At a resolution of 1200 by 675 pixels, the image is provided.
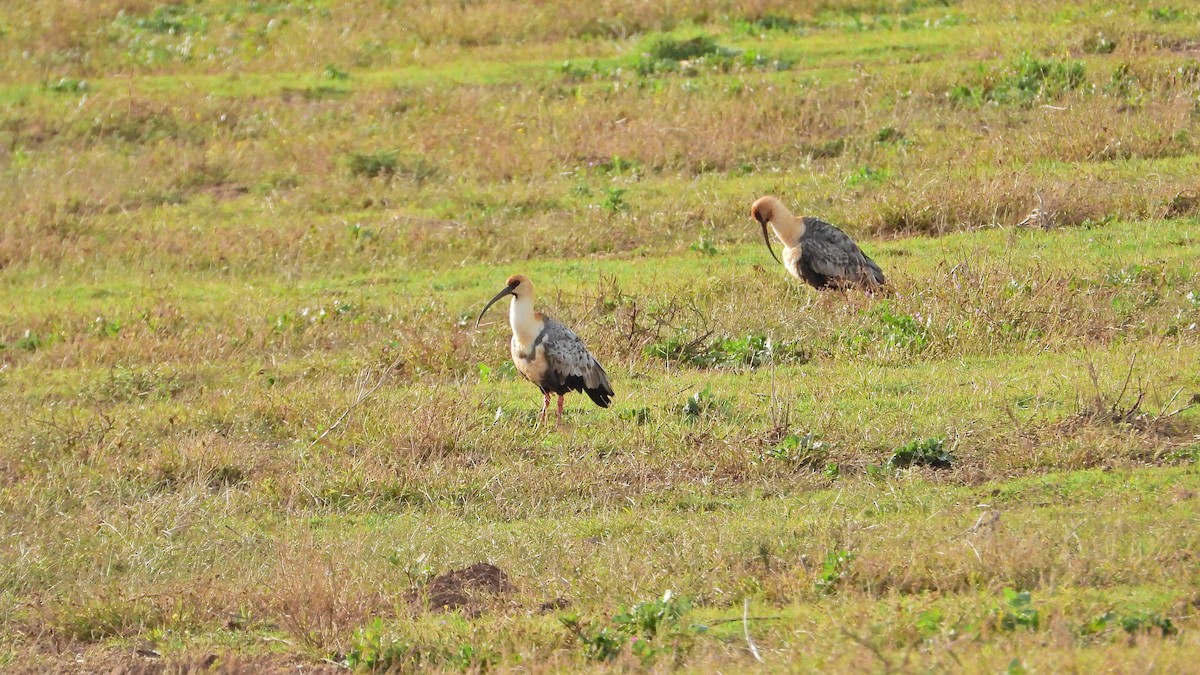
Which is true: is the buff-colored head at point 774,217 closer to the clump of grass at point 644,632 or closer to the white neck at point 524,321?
the white neck at point 524,321

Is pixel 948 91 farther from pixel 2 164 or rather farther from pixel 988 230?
pixel 2 164

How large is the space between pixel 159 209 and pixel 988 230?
9225mm

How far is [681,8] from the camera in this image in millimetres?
21812

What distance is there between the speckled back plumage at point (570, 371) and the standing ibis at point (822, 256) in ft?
9.24

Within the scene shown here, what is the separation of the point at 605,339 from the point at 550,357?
1.67 metres

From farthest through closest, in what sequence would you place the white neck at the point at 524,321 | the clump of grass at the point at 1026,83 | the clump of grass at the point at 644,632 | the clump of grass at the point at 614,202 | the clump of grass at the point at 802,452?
the clump of grass at the point at 1026,83 < the clump of grass at the point at 614,202 < the white neck at the point at 524,321 < the clump of grass at the point at 802,452 < the clump of grass at the point at 644,632

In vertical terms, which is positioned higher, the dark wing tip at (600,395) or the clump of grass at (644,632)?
the clump of grass at (644,632)

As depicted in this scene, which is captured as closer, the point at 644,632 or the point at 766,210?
the point at 644,632

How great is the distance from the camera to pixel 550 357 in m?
10.1

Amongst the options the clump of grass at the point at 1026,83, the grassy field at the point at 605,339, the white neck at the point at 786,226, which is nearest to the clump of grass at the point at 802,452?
the grassy field at the point at 605,339

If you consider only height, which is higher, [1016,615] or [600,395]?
[1016,615]

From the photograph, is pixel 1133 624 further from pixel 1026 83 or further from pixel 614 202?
pixel 1026 83

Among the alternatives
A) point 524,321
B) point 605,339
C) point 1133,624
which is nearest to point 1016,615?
point 1133,624

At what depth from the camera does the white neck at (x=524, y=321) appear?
34.1ft
